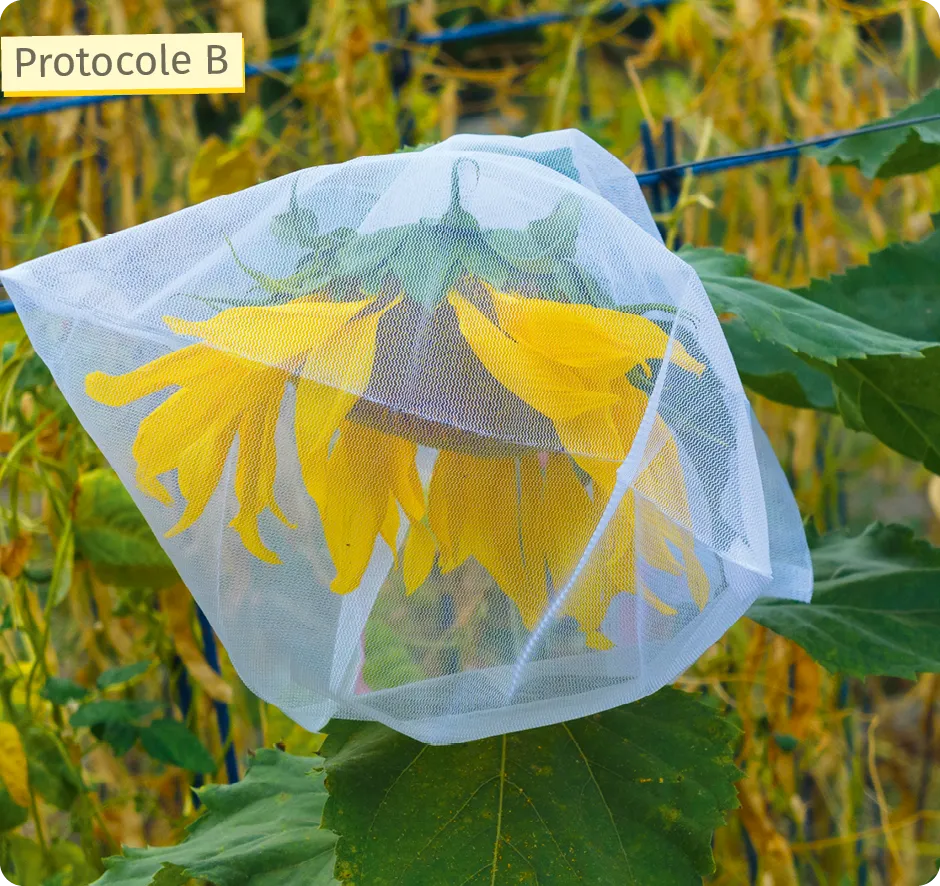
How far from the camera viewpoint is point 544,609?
373mm

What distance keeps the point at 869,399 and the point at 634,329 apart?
0.24 m

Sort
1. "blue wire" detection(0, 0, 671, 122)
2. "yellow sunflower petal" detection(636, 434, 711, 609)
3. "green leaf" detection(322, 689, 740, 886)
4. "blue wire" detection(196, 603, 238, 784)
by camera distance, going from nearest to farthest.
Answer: "yellow sunflower petal" detection(636, 434, 711, 609) < "green leaf" detection(322, 689, 740, 886) < "blue wire" detection(196, 603, 238, 784) < "blue wire" detection(0, 0, 671, 122)

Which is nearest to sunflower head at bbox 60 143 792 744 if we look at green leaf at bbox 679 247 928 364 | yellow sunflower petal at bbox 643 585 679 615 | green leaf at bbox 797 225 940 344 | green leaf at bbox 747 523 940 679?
yellow sunflower petal at bbox 643 585 679 615

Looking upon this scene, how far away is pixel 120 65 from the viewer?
774 millimetres

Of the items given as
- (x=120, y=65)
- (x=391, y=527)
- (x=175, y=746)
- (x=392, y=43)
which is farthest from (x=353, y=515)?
(x=392, y=43)

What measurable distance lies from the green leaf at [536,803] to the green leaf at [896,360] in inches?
7.3

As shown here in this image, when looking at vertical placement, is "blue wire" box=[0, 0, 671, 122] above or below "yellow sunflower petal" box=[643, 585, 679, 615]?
above

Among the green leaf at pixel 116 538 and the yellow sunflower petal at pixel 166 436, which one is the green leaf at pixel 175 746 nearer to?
the green leaf at pixel 116 538

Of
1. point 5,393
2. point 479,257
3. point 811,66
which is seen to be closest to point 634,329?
point 479,257

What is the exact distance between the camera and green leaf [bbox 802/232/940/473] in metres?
0.55

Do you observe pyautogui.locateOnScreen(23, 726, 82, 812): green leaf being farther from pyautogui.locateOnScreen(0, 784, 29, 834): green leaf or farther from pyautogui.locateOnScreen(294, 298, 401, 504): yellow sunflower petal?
pyautogui.locateOnScreen(294, 298, 401, 504): yellow sunflower petal

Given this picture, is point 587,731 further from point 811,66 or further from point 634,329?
point 811,66

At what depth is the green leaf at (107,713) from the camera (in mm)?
720

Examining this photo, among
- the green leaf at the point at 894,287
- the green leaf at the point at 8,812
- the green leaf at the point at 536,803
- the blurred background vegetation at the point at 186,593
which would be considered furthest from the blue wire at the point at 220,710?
the green leaf at the point at 894,287
